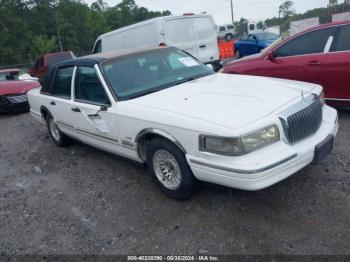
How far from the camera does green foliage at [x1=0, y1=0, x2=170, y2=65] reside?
127 feet

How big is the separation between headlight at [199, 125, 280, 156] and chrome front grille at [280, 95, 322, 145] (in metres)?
0.14

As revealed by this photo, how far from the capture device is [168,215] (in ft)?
11.3

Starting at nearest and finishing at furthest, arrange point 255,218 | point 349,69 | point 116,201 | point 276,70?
point 255,218
point 116,201
point 349,69
point 276,70

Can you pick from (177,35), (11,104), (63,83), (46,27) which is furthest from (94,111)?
(46,27)

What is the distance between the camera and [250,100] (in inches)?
129

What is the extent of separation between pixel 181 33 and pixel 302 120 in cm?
699

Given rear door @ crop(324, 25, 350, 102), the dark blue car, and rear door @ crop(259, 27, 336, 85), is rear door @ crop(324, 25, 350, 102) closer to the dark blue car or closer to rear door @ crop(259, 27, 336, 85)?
rear door @ crop(259, 27, 336, 85)

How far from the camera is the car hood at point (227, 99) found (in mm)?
3023

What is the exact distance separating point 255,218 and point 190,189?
2.25ft

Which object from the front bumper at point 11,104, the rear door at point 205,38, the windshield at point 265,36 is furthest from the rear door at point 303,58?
the windshield at point 265,36

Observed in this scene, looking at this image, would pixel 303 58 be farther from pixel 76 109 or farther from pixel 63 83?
pixel 63 83

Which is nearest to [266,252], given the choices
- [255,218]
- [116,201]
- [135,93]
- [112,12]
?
[255,218]

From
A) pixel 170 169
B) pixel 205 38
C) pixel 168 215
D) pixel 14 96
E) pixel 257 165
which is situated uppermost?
pixel 205 38

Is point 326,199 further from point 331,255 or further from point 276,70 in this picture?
point 276,70
